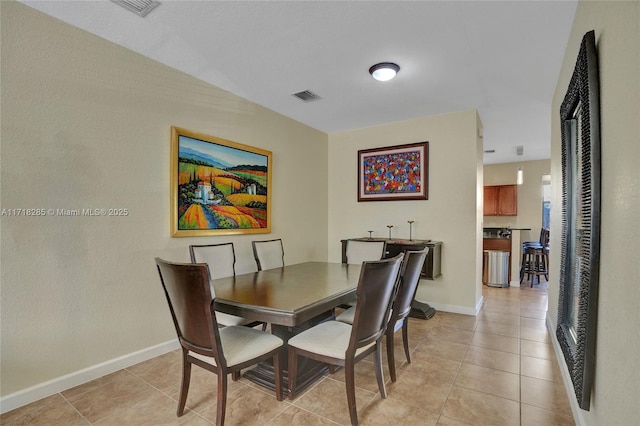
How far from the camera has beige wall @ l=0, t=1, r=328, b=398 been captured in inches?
83.4

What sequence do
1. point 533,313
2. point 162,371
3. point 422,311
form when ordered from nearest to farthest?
point 162,371
point 422,311
point 533,313

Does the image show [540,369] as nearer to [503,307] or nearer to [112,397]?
[503,307]

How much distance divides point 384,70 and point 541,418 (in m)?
2.79

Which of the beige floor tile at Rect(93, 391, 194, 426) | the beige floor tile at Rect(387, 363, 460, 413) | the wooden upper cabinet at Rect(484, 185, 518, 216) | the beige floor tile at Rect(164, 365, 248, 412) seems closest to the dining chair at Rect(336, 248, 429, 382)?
the beige floor tile at Rect(387, 363, 460, 413)

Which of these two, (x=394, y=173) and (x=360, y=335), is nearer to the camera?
(x=360, y=335)

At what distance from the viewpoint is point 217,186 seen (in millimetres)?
3402

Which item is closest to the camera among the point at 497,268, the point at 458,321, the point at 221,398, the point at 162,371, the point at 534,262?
the point at 221,398

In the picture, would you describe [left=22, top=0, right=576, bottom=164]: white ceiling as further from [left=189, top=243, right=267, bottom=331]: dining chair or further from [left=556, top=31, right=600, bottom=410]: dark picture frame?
[left=189, top=243, right=267, bottom=331]: dining chair

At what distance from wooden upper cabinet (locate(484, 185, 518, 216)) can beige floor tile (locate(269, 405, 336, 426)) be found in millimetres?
7271

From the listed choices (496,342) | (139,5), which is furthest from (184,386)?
(496,342)

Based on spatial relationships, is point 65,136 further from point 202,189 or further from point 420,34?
point 420,34

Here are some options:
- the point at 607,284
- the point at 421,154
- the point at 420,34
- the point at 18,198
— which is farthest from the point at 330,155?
the point at 607,284

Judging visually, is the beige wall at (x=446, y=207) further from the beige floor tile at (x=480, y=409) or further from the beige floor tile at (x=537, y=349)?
the beige floor tile at (x=480, y=409)

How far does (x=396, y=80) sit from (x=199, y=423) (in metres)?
3.25
